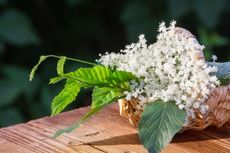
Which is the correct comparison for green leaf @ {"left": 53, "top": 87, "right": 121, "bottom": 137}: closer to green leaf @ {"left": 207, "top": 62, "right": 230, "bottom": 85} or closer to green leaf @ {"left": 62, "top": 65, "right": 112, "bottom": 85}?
green leaf @ {"left": 62, "top": 65, "right": 112, "bottom": 85}

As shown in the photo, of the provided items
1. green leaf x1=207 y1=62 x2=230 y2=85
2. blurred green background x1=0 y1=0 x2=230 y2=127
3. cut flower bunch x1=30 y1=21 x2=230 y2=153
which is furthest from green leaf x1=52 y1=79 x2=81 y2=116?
blurred green background x1=0 y1=0 x2=230 y2=127

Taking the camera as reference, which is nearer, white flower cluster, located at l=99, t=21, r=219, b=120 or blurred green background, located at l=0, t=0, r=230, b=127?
white flower cluster, located at l=99, t=21, r=219, b=120

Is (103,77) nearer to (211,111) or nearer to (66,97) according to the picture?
(66,97)

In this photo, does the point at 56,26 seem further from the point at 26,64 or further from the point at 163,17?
the point at 163,17

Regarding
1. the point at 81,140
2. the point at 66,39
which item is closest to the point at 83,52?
the point at 66,39

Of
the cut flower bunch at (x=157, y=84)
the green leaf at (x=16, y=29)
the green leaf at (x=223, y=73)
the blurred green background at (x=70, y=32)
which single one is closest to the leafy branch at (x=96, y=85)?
the cut flower bunch at (x=157, y=84)

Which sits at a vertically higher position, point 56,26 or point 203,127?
point 56,26
